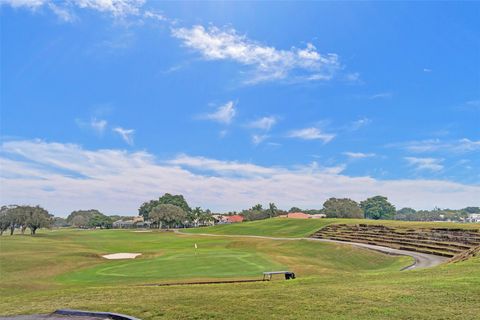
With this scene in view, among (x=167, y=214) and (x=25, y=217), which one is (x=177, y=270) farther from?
(x=167, y=214)

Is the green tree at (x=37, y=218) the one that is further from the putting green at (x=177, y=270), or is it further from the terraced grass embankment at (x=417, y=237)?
the putting green at (x=177, y=270)

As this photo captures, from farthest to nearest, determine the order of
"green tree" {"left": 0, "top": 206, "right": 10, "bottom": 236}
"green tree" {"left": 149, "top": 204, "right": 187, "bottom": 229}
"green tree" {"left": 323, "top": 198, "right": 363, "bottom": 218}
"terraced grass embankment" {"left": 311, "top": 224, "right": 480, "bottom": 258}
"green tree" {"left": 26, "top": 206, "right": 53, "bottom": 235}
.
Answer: "green tree" {"left": 323, "top": 198, "right": 363, "bottom": 218} < "green tree" {"left": 149, "top": 204, "right": 187, "bottom": 229} < "green tree" {"left": 0, "top": 206, "right": 10, "bottom": 236} < "green tree" {"left": 26, "top": 206, "right": 53, "bottom": 235} < "terraced grass embankment" {"left": 311, "top": 224, "right": 480, "bottom": 258}

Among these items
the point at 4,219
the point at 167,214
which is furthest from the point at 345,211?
the point at 4,219

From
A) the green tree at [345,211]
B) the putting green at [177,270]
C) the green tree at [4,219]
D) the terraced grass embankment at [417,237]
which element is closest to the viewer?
the putting green at [177,270]

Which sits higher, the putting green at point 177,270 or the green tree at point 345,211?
the green tree at point 345,211

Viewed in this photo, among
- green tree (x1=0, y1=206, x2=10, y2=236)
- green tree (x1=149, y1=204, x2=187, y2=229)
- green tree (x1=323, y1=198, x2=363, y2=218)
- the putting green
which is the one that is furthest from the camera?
green tree (x1=323, y1=198, x2=363, y2=218)

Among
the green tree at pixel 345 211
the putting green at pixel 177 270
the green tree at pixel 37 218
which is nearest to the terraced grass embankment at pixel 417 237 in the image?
the putting green at pixel 177 270

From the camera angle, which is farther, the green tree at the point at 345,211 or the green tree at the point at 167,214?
the green tree at the point at 345,211

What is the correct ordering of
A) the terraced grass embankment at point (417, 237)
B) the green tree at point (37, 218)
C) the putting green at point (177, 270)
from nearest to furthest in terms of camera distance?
the putting green at point (177, 270) → the terraced grass embankment at point (417, 237) → the green tree at point (37, 218)

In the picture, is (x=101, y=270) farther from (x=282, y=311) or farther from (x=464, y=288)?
(x=464, y=288)

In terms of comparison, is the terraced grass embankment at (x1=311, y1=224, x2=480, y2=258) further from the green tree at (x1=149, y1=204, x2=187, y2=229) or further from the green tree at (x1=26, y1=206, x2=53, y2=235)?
the green tree at (x1=149, y1=204, x2=187, y2=229)

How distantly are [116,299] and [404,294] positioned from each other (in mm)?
10185

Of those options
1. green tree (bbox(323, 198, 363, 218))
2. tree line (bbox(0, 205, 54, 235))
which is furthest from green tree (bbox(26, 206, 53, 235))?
green tree (bbox(323, 198, 363, 218))

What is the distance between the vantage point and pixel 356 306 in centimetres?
1098
